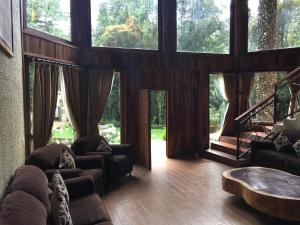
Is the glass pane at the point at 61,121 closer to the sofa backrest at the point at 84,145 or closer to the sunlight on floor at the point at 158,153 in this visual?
the sofa backrest at the point at 84,145

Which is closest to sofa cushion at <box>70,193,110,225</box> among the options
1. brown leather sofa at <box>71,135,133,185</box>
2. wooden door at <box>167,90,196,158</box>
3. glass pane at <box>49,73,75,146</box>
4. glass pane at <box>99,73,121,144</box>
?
brown leather sofa at <box>71,135,133,185</box>

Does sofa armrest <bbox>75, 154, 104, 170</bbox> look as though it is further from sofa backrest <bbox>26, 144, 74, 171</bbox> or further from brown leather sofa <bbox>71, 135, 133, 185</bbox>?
sofa backrest <bbox>26, 144, 74, 171</bbox>

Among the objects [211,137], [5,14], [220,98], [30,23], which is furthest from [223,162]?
[5,14]

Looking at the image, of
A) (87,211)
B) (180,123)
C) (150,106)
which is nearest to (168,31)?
(150,106)

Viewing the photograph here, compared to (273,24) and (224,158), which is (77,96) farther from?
(273,24)

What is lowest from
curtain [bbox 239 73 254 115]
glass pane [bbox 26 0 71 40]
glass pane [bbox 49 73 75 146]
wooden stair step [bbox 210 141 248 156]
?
wooden stair step [bbox 210 141 248 156]

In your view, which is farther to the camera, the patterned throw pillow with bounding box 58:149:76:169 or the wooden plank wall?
the wooden plank wall

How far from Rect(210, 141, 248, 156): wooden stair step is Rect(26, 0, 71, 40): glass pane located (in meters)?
4.45

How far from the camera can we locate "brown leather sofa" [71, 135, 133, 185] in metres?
4.95

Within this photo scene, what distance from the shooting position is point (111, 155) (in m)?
5.04

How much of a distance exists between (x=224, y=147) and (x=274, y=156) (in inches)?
75.8

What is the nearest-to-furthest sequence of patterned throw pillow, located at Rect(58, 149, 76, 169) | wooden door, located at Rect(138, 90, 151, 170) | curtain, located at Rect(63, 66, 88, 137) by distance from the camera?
patterned throw pillow, located at Rect(58, 149, 76, 169) < curtain, located at Rect(63, 66, 88, 137) < wooden door, located at Rect(138, 90, 151, 170)

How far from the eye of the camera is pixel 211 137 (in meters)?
8.14

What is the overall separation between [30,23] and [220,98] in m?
5.19
